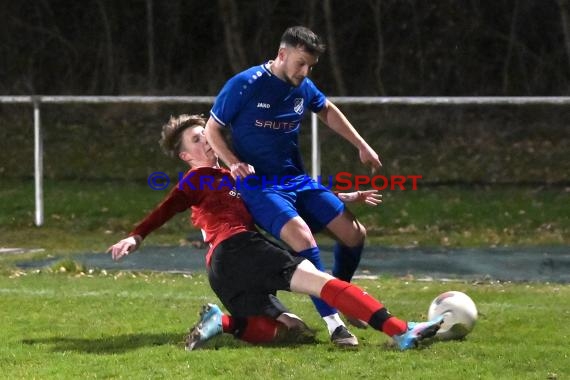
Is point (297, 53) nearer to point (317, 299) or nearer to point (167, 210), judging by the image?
point (167, 210)

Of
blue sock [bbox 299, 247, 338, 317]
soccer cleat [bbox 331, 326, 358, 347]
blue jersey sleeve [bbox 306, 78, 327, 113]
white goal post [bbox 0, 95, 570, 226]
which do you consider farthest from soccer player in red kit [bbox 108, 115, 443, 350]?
white goal post [bbox 0, 95, 570, 226]

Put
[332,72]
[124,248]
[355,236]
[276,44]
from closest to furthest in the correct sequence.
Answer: [124,248], [355,236], [332,72], [276,44]

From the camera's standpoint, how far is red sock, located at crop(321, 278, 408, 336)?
6.47 metres

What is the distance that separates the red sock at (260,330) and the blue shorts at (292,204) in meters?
0.49

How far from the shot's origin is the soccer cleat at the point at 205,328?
6734 mm

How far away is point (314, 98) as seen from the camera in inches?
293

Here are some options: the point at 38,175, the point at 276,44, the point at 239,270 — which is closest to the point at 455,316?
the point at 239,270

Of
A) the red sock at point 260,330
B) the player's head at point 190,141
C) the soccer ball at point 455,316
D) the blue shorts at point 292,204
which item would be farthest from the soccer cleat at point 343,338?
the player's head at point 190,141

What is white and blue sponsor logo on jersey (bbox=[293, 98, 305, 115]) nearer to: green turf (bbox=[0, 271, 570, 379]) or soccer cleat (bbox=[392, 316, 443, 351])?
green turf (bbox=[0, 271, 570, 379])

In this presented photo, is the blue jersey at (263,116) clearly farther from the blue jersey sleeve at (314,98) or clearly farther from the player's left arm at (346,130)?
the player's left arm at (346,130)

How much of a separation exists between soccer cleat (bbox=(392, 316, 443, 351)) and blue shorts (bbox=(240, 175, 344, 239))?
94cm

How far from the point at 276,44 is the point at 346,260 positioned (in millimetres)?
14261

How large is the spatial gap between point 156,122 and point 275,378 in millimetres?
14480

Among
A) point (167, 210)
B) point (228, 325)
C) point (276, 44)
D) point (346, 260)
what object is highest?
point (276, 44)
